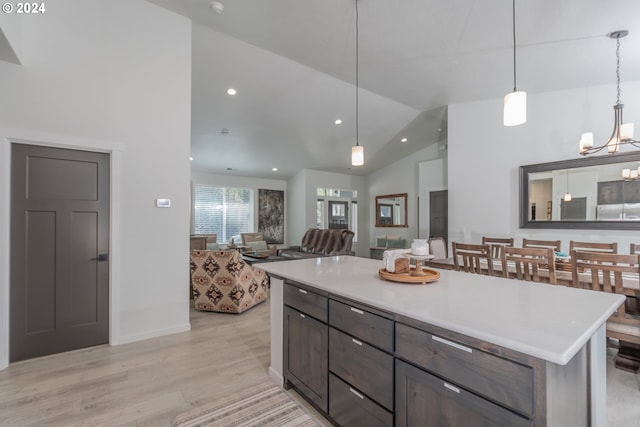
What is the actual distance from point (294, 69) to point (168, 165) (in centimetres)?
233

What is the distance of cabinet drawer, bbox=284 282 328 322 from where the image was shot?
1.82m

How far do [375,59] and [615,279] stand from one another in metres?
3.42

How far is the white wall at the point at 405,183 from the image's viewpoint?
316 inches

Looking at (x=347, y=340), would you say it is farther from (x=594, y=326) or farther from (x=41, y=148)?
(x=41, y=148)

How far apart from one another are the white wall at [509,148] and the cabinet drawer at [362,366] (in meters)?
4.18

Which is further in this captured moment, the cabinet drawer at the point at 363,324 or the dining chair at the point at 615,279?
the dining chair at the point at 615,279

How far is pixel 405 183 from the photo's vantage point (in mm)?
8375

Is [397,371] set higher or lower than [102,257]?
lower

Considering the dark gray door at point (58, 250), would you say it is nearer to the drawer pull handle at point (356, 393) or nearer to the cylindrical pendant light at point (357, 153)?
the cylindrical pendant light at point (357, 153)

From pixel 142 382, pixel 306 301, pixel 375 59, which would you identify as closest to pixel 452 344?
pixel 306 301

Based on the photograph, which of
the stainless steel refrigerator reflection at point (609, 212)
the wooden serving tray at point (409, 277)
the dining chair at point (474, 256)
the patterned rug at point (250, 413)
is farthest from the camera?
the stainless steel refrigerator reflection at point (609, 212)

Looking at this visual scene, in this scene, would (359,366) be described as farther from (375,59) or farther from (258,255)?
(258,255)

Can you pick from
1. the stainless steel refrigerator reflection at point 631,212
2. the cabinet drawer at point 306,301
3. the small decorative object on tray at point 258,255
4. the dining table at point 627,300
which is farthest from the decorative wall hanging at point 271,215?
the stainless steel refrigerator reflection at point 631,212

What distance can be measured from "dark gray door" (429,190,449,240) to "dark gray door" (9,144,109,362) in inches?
236
